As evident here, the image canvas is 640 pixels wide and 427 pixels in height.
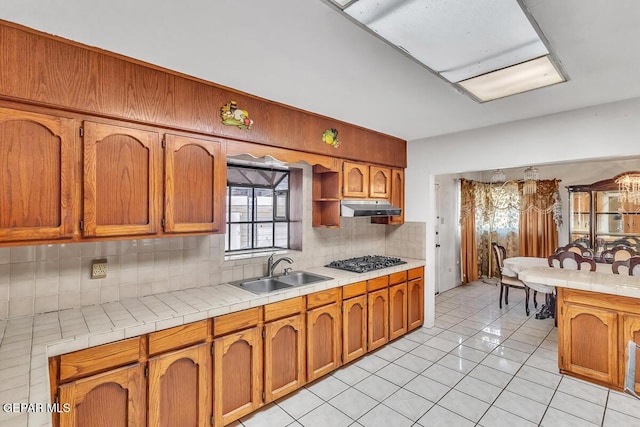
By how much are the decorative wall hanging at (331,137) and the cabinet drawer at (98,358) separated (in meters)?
2.22

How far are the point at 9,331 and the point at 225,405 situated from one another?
4.27ft

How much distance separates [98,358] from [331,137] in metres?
2.47

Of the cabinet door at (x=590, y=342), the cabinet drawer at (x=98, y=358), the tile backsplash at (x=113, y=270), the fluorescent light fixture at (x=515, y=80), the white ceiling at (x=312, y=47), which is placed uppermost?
the white ceiling at (x=312, y=47)

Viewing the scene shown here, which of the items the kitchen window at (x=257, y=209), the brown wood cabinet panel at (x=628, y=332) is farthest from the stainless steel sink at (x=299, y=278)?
the brown wood cabinet panel at (x=628, y=332)

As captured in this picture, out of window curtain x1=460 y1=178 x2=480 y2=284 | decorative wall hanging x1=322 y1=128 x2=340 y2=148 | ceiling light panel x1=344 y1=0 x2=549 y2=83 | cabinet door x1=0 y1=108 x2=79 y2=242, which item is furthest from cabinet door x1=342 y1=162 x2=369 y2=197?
window curtain x1=460 y1=178 x2=480 y2=284

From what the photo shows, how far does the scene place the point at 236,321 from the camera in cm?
215

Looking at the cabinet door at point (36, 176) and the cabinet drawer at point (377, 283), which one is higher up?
the cabinet door at point (36, 176)

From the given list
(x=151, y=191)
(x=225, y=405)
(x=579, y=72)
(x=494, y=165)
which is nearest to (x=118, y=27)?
(x=151, y=191)

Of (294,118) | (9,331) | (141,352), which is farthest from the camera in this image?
(294,118)

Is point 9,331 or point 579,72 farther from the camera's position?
point 579,72

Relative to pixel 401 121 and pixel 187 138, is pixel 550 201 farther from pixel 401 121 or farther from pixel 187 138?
pixel 187 138

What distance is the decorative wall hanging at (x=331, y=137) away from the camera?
10.0 feet

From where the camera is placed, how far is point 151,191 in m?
2.01

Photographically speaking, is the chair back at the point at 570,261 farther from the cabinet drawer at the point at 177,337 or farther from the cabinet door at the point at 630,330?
the cabinet drawer at the point at 177,337
